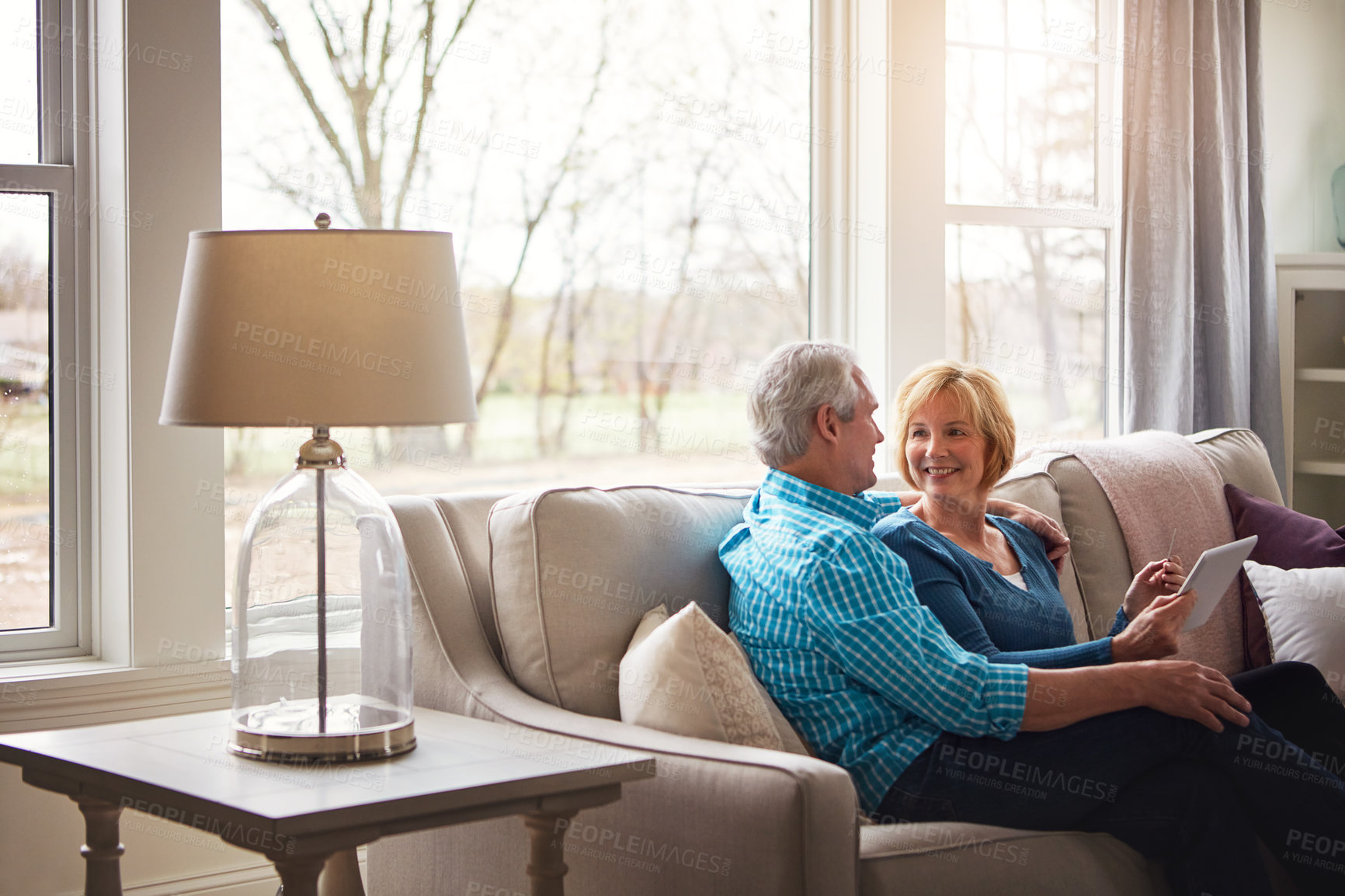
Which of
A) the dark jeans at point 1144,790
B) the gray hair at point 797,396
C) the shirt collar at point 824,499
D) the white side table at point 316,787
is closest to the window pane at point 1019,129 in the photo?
the gray hair at point 797,396

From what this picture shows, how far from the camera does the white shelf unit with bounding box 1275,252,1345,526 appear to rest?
388 cm

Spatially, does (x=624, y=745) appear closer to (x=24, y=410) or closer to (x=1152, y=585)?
(x=1152, y=585)

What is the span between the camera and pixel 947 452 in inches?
95.0

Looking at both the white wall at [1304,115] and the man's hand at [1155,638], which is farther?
the white wall at [1304,115]

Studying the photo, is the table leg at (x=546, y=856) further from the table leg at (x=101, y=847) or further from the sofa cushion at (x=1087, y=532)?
the sofa cushion at (x=1087, y=532)

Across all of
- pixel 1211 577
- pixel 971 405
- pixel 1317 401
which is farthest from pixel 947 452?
pixel 1317 401

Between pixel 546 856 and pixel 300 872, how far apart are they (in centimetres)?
33

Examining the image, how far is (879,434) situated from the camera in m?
2.20

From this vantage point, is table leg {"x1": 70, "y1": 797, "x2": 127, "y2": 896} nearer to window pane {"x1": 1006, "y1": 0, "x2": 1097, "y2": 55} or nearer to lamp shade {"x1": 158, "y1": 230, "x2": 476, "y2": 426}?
lamp shade {"x1": 158, "y1": 230, "x2": 476, "y2": 426}

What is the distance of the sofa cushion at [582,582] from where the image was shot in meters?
2.06

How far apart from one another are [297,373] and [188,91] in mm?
1109

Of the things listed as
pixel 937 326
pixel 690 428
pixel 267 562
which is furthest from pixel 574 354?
pixel 267 562

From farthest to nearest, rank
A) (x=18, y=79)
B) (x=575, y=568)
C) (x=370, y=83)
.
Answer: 1. (x=370, y=83)
2. (x=18, y=79)
3. (x=575, y=568)

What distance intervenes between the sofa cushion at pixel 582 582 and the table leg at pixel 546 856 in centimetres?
39
